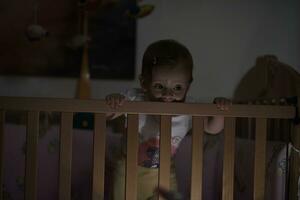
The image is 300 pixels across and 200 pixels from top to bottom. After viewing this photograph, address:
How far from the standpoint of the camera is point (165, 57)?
1.29 metres

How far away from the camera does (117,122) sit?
1.76 m

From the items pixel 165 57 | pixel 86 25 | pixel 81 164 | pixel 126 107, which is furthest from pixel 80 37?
pixel 126 107

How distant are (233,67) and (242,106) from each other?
1223 millimetres

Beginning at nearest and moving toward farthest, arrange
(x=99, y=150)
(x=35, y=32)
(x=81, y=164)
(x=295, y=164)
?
(x=99, y=150) < (x=295, y=164) < (x=81, y=164) < (x=35, y=32)

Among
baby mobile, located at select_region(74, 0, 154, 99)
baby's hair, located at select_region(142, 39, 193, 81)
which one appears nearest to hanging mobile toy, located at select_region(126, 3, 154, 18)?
baby mobile, located at select_region(74, 0, 154, 99)

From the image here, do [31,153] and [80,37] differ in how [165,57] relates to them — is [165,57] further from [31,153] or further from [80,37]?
[80,37]

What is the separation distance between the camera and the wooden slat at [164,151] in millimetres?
1146

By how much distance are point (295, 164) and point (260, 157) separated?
0.13 metres

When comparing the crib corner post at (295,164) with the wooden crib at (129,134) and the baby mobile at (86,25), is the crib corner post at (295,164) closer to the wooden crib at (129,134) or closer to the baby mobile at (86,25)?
the wooden crib at (129,134)

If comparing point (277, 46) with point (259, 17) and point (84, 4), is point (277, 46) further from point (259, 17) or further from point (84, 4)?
point (84, 4)

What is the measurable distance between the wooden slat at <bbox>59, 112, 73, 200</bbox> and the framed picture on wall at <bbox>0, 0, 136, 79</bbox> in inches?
48.5

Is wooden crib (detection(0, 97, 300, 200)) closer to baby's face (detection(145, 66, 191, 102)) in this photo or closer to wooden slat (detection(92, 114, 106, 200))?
wooden slat (detection(92, 114, 106, 200))

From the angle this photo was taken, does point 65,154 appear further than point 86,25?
No

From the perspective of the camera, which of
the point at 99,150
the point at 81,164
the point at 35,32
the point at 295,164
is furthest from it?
the point at 35,32
